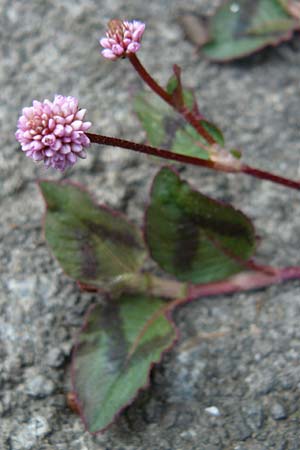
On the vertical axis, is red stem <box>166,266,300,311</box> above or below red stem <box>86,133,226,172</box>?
below

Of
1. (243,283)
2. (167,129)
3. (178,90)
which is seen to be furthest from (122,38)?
(243,283)

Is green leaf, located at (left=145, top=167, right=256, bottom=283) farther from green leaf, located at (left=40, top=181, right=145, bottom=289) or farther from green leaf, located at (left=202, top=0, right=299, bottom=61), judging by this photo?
green leaf, located at (left=202, top=0, right=299, bottom=61)

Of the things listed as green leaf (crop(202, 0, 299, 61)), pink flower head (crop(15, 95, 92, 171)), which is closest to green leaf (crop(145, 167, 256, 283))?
pink flower head (crop(15, 95, 92, 171))

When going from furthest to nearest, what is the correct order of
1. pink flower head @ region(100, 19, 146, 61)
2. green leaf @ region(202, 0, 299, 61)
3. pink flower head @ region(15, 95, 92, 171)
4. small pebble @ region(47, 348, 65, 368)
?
green leaf @ region(202, 0, 299, 61)
small pebble @ region(47, 348, 65, 368)
pink flower head @ region(100, 19, 146, 61)
pink flower head @ region(15, 95, 92, 171)

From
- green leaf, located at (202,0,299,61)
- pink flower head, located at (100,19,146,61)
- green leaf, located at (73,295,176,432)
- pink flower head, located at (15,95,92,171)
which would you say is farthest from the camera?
green leaf, located at (202,0,299,61)

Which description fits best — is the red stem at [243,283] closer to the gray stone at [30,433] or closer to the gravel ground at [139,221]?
the gravel ground at [139,221]

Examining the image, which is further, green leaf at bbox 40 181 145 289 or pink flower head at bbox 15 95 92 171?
green leaf at bbox 40 181 145 289

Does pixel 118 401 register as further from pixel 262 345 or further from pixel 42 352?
pixel 262 345

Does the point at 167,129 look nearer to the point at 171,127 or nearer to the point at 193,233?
the point at 171,127
